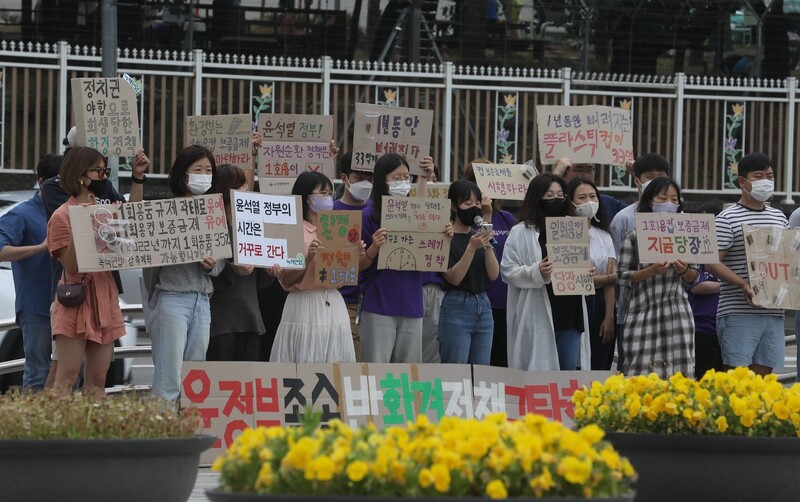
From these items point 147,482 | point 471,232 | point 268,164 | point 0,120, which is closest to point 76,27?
point 0,120

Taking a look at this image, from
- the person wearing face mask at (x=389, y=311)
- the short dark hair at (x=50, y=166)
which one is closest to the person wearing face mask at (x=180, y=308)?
the person wearing face mask at (x=389, y=311)

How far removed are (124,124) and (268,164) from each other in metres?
1.41

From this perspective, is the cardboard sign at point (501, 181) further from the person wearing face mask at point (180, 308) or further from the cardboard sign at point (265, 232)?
the person wearing face mask at point (180, 308)

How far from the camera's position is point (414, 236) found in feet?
32.1

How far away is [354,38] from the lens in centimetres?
2222

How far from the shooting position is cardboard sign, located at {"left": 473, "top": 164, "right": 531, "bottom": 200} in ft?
37.2

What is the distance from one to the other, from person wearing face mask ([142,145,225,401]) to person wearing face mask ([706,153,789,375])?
339 centimetres

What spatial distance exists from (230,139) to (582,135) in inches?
105

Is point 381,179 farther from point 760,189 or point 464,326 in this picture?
point 760,189

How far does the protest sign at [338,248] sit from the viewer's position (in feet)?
31.3

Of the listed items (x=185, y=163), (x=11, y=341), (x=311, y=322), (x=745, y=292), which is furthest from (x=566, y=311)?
(x=11, y=341)

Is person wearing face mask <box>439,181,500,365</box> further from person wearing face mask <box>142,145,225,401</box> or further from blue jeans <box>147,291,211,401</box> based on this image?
blue jeans <box>147,291,211,401</box>

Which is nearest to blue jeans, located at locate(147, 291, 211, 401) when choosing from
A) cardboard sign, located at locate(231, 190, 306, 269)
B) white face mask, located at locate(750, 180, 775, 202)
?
cardboard sign, located at locate(231, 190, 306, 269)

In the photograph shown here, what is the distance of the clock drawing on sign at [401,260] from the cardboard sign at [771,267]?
2240 mm
